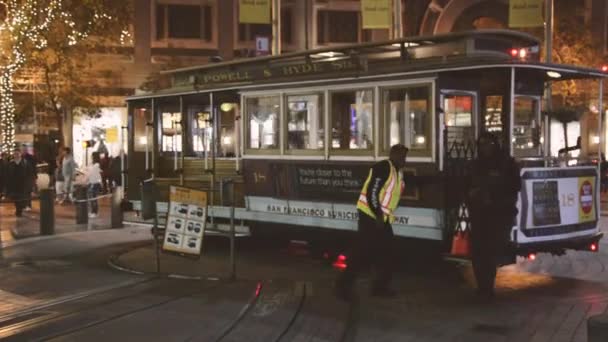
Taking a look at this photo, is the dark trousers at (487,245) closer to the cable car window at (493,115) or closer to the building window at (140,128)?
the cable car window at (493,115)

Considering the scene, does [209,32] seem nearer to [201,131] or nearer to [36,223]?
[36,223]

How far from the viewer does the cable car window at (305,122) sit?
1082 cm

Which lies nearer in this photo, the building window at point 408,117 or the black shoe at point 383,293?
the black shoe at point 383,293

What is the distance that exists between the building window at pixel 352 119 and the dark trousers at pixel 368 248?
6.38 ft

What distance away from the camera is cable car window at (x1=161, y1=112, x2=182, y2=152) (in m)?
13.6

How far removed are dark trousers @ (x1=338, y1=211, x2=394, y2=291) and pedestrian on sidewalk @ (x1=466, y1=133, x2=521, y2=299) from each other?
38.0 inches

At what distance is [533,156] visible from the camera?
1057cm

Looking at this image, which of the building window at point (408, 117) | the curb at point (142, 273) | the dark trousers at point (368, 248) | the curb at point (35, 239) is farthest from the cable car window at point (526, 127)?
the curb at point (35, 239)

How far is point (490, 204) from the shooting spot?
26.9 ft

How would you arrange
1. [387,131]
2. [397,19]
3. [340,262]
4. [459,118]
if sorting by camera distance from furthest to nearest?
Answer: [397,19]
[340,262]
[459,118]
[387,131]

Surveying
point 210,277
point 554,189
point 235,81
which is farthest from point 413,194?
point 235,81

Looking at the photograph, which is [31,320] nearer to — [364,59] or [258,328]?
[258,328]

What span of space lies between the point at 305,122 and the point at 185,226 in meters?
2.45

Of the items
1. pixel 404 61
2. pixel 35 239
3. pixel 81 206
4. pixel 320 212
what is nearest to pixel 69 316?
pixel 320 212
